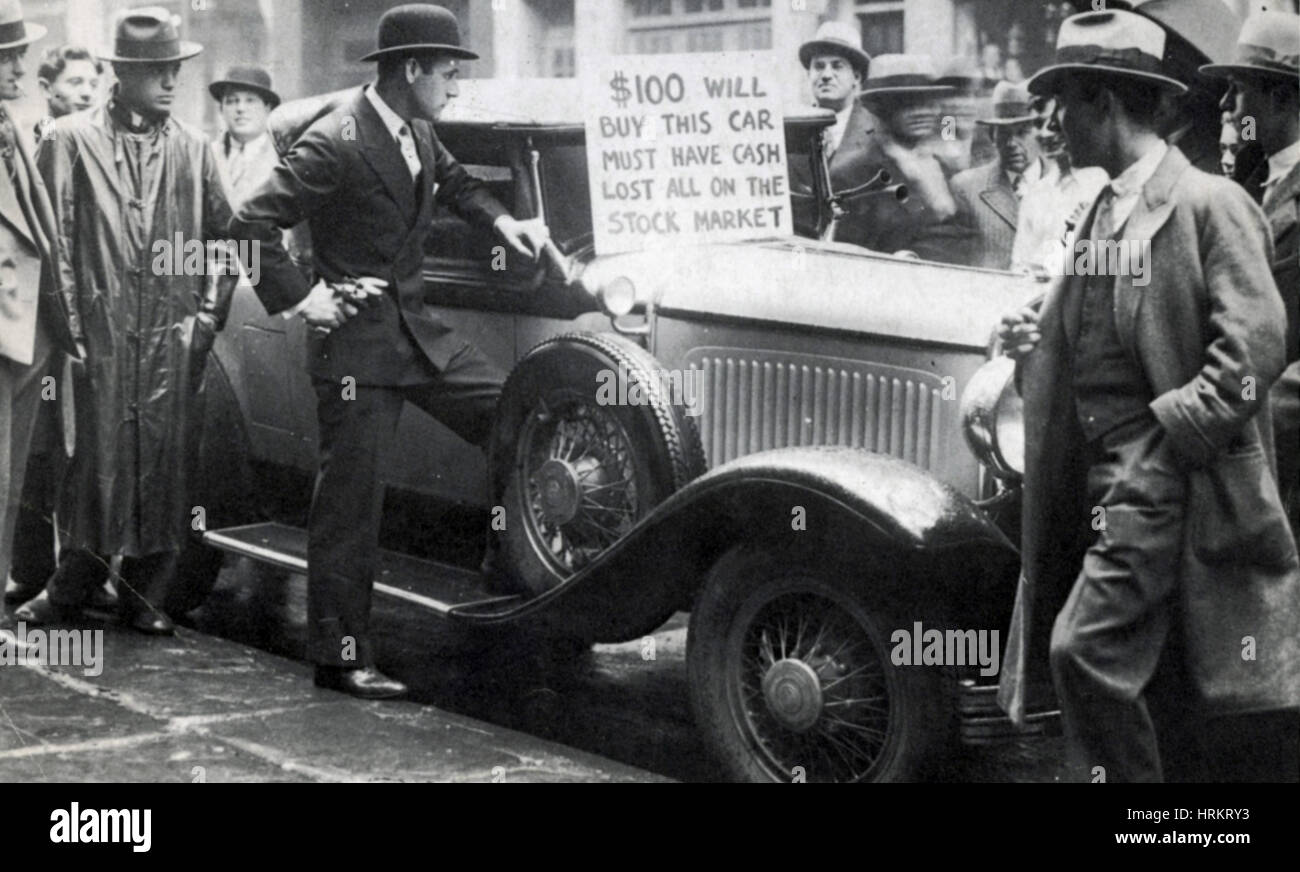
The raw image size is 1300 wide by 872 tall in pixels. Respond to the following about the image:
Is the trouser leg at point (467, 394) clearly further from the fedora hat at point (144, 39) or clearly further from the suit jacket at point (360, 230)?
the fedora hat at point (144, 39)

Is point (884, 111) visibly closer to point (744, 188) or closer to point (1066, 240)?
point (744, 188)

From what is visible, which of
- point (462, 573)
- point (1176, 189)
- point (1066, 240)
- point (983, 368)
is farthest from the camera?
point (462, 573)

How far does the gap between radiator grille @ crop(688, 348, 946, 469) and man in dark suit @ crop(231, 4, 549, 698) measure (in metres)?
0.76

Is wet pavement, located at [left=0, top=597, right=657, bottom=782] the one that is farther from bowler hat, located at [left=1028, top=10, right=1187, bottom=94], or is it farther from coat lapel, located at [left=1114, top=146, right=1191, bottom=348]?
bowler hat, located at [left=1028, top=10, right=1187, bottom=94]

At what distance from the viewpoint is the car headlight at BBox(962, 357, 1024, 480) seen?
4008 mm

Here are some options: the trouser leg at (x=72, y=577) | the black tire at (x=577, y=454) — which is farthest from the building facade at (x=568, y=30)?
the trouser leg at (x=72, y=577)

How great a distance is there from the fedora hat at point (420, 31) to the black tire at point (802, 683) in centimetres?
174

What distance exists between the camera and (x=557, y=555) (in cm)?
495

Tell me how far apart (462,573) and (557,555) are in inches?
18.7

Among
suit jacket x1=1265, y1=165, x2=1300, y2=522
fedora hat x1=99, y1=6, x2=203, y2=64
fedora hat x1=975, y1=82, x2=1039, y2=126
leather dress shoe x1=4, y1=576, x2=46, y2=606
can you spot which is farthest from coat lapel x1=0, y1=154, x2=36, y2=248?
suit jacket x1=1265, y1=165, x2=1300, y2=522

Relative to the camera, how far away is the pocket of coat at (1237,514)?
3381mm

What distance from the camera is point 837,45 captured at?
515 cm
